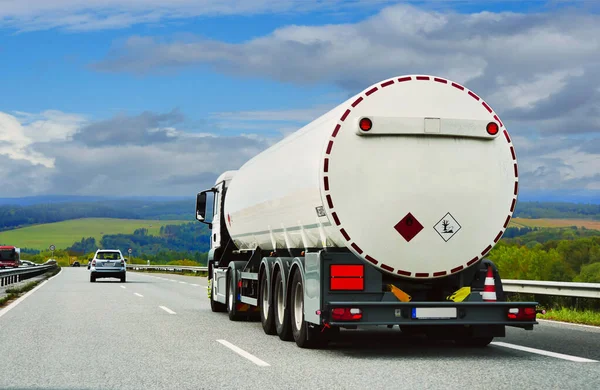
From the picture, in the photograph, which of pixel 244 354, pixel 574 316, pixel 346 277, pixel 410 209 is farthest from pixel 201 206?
pixel 410 209

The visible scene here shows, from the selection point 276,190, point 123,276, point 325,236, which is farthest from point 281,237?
point 123,276

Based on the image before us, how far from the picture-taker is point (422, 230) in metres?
10.1

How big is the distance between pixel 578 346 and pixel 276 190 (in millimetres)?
4779

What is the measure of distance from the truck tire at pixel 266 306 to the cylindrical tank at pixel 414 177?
2569 mm

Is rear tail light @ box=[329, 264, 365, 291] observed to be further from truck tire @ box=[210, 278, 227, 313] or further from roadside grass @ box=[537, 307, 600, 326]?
truck tire @ box=[210, 278, 227, 313]

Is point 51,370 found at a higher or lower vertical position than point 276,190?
lower

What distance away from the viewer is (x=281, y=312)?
12.3m

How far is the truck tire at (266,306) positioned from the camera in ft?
42.1

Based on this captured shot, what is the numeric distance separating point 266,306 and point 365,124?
14.2 ft

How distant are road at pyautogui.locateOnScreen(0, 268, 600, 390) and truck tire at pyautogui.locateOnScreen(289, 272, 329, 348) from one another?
19 centimetres

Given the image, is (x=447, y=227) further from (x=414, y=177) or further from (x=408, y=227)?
(x=414, y=177)

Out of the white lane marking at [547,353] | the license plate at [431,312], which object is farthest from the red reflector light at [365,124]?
the white lane marking at [547,353]

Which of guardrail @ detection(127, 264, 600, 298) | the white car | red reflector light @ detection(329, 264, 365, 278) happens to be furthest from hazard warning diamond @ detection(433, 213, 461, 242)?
the white car

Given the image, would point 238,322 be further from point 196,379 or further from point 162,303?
point 196,379
